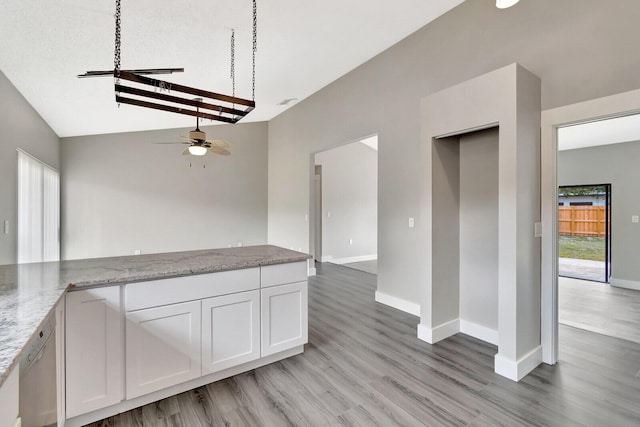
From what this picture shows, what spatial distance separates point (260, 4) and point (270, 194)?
474 cm

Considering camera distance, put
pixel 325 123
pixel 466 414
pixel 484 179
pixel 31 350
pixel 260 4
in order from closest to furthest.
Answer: pixel 31 350
pixel 466 414
pixel 260 4
pixel 484 179
pixel 325 123

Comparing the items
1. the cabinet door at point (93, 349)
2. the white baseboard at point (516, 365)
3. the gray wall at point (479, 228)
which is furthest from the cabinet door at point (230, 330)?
the gray wall at point (479, 228)

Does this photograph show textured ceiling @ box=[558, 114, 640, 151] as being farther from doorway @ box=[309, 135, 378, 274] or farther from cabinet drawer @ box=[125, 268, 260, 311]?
cabinet drawer @ box=[125, 268, 260, 311]

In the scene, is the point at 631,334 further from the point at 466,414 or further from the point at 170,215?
the point at 170,215

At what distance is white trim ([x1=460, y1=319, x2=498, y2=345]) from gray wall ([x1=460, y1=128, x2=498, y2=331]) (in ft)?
0.12

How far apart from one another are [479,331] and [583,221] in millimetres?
4796

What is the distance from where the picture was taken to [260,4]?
8.76 ft

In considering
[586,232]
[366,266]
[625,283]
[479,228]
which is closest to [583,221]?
[586,232]

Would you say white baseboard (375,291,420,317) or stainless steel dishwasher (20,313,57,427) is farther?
white baseboard (375,291,420,317)

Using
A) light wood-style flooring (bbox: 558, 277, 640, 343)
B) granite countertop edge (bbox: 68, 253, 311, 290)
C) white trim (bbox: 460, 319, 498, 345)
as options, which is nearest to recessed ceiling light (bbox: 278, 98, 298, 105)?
granite countertop edge (bbox: 68, 253, 311, 290)

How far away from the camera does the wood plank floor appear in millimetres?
1837

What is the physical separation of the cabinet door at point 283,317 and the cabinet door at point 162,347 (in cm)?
52

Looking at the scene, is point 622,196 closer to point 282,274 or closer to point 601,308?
point 601,308

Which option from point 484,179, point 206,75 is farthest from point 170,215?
point 484,179
